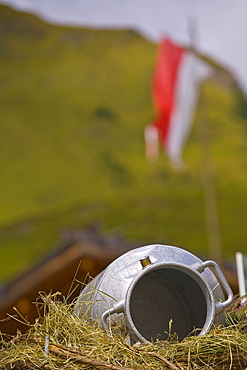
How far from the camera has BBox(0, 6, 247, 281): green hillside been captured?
86.1 feet

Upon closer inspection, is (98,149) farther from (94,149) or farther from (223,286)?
(223,286)

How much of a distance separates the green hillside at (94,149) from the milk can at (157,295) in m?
21.7

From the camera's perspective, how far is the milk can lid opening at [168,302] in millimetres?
2033

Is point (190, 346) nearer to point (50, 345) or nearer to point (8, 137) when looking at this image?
point (50, 345)

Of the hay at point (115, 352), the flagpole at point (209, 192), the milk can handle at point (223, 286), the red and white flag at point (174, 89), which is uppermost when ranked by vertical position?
the milk can handle at point (223, 286)

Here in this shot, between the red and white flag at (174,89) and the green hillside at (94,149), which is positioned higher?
the red and white flag at (174,89)

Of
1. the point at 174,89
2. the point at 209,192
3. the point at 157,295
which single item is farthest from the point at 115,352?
the point at 209,192

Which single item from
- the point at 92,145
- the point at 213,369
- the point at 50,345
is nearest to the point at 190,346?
the point at 213,369

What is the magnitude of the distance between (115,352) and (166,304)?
330 mm

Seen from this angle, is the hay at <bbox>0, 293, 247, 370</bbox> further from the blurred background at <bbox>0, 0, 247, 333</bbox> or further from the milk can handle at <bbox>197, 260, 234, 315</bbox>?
the blurred background at <bbox>0, 0, 247, 333</bbox>

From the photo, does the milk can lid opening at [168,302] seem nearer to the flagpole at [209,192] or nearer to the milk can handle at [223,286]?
the milk can handle at [223,286]

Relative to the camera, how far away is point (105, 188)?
27828 millimetres

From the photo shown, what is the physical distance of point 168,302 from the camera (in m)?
2.14

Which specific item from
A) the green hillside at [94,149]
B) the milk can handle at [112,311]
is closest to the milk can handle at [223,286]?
the milk can handle at [112,311]
